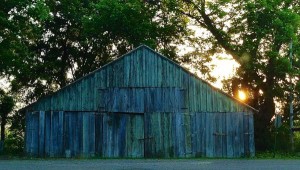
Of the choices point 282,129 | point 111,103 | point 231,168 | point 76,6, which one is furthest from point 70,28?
point 231,168

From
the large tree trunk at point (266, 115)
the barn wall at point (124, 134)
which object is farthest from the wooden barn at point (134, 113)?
the large tree trunk at point (266, 115)

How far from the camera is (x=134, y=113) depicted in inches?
1129

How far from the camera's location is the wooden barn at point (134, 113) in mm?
28500

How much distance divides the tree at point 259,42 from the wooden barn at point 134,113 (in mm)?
6986

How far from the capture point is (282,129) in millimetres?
35406

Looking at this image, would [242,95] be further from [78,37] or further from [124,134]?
[78,37]

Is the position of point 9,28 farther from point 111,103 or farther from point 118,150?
point 118,150

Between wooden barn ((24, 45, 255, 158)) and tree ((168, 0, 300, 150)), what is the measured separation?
6.99 meters

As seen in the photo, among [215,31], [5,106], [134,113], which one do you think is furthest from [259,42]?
[5,106]

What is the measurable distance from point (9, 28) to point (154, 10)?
1327 centimetres

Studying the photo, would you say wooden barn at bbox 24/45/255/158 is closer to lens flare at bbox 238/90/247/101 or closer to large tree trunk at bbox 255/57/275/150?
large tree trunk at bbox 255/57/275/150

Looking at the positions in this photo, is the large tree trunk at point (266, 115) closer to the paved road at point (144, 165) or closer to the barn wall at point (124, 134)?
the barn wall at point (124, 134)

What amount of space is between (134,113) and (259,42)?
37.3ft

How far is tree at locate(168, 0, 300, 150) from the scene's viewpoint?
3297cm
